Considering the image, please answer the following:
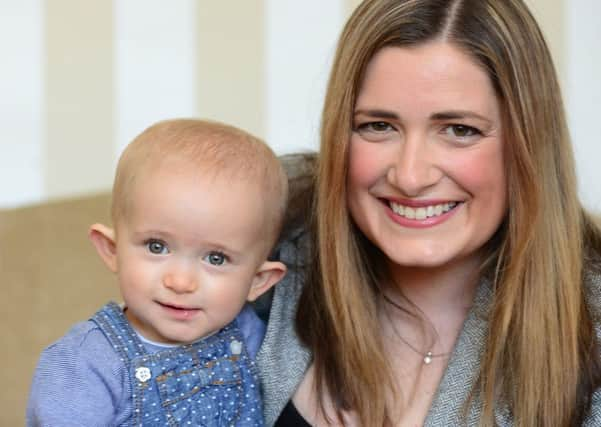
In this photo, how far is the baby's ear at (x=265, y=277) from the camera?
1729mm

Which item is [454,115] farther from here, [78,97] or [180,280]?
[78,97]

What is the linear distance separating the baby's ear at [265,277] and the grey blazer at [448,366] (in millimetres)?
121

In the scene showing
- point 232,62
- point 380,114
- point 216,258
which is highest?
point 380,114

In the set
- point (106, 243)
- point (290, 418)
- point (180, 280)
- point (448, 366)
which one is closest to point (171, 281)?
point (180, 280)

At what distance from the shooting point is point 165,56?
8.82ft

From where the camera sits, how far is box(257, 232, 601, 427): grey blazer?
1713 mm

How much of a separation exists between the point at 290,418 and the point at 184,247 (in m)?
0.40

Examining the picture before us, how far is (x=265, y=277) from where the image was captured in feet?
5.75

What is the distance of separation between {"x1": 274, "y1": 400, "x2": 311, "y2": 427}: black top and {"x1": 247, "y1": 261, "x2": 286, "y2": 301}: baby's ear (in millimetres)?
209

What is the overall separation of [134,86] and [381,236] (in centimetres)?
113

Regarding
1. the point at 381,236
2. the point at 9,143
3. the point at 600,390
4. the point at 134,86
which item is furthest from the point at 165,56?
the point at 600,390

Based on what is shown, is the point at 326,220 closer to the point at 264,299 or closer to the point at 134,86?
the point at 264,299

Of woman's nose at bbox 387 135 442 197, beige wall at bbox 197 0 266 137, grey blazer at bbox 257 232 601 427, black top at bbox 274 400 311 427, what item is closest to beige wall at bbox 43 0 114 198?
Answer: beige wall at bbox 197 0 266 137

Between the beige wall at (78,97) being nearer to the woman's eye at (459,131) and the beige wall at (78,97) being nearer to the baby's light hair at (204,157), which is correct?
the baby's light hair at (204,157)
